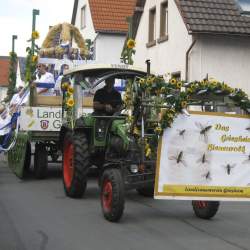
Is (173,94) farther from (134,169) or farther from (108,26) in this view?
(108,26)

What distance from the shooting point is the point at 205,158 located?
7867 millimetres

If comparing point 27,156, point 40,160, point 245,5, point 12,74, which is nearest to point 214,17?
point 245,5

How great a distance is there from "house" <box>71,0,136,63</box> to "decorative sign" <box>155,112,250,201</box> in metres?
25.7

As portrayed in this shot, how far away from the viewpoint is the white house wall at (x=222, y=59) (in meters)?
Answer: 20.8

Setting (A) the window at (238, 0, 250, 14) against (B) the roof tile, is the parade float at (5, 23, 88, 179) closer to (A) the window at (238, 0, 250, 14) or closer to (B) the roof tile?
(B) the roof tile

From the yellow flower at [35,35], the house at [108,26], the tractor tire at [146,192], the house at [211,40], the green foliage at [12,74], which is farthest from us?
the house at [108,26]

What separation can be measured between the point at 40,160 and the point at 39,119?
85cm

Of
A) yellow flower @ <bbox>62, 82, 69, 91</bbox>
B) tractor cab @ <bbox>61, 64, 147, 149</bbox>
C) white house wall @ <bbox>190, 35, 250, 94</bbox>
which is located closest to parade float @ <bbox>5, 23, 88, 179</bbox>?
tractor cab @ <bbox>61, 64, 147, 149</bbox>

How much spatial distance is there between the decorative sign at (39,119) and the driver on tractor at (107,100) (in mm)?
2750

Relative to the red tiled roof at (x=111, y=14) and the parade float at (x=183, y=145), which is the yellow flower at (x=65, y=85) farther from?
the red tiled roof at (x=111, y=14)

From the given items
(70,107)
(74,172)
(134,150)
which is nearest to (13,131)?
(70,107)

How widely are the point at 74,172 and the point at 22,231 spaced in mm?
2189

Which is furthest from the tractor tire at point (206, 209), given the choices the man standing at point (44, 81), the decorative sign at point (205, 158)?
the man standing at point (44, 81)

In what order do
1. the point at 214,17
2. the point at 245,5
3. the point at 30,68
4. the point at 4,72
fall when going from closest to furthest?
the point at 30,68
the point at 214,17
the point at 245,5
the point at 4,72
